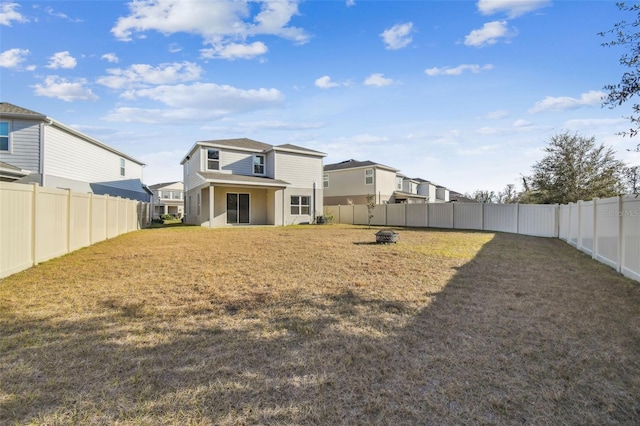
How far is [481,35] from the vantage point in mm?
10273

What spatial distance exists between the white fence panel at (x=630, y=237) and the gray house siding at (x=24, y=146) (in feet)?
70.9

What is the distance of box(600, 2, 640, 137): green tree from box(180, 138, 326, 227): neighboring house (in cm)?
1711

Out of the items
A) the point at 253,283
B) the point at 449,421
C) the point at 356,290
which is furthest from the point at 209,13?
the point at 449,421

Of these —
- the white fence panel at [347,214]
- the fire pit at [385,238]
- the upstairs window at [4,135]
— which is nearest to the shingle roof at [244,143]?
the white fence panel at [347,214]

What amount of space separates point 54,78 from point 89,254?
429 inches

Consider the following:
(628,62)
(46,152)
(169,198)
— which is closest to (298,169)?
(46,152)

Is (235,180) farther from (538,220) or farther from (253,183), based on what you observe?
(538,220)

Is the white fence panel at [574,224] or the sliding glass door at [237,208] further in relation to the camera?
the sliding glass door at [237,208]

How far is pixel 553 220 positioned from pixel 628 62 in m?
13.9

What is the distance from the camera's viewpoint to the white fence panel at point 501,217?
700 inches

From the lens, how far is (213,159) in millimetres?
21344

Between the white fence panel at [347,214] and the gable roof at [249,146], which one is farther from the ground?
the gable roof at [249,146]

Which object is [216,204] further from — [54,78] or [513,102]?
[513,102]

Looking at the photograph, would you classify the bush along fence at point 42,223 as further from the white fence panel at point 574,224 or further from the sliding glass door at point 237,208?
the white fence panel at point 574,224
